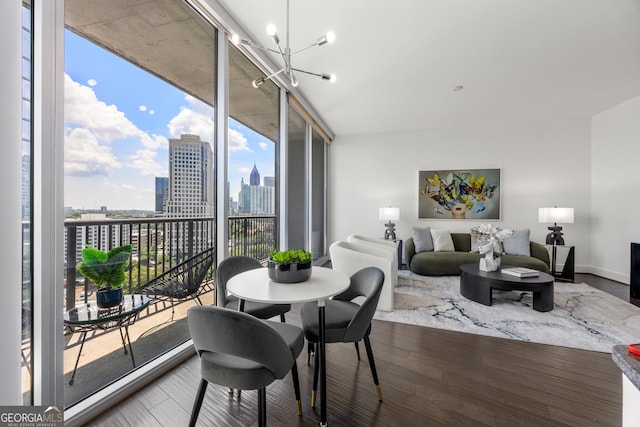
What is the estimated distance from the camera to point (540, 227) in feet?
15.9

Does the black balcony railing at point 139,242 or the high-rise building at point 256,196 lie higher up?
the high-rise building at point 256,196

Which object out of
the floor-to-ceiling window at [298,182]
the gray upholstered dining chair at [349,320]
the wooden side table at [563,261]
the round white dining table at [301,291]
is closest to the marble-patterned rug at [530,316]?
the wooden side table at [563,261]

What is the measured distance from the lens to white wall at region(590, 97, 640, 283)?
12.6 feet

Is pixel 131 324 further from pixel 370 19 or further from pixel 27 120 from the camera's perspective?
pixel 370 19

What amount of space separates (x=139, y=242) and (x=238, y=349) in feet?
4.49

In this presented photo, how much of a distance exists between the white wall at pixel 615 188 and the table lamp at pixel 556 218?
66 centimetres

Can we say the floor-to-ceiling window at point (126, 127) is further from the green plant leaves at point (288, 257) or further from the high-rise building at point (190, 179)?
the green plant leaves at point (288, 257)

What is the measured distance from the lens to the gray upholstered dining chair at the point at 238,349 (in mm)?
1020

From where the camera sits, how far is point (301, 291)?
1.39 meters

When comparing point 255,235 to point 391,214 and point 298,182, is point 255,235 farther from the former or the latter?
point 391,214

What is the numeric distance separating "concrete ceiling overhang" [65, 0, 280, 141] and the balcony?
1.12 metres

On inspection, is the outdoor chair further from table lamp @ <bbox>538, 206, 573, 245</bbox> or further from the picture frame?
table lamp @ <bbox>538, 206, 573, 245</bbox>

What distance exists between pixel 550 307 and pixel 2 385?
4285mm

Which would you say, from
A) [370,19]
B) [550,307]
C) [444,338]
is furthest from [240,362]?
[550,307]
